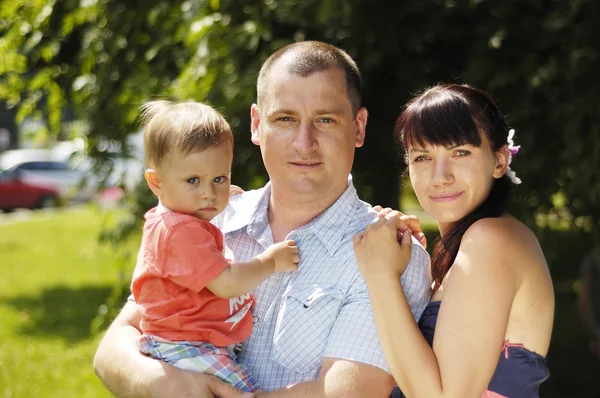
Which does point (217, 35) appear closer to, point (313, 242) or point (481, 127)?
point (313, 242)

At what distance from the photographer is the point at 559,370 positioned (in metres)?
7.08

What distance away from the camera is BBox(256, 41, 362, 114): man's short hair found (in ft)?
9.45

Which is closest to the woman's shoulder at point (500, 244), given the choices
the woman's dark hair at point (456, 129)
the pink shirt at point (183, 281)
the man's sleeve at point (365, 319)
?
the woman's dark hair at point (456, 129)

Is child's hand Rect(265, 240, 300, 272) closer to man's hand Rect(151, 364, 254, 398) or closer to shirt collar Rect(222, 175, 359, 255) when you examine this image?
shirt collar Rect(222, 175, 359, 255)

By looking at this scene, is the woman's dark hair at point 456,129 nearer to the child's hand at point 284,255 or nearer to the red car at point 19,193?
the child's hand at point 284,255

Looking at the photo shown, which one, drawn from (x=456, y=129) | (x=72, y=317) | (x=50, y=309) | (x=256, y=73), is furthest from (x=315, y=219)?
(x=50, y=309)

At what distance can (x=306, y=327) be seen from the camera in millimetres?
2639

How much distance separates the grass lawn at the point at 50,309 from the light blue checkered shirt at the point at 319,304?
9.33 feet

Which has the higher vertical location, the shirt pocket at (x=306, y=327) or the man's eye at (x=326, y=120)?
the man's eye at (x=326, y=120)

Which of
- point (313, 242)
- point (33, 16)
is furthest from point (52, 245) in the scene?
point (313, 242)

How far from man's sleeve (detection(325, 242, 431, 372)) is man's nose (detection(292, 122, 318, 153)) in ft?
1.67

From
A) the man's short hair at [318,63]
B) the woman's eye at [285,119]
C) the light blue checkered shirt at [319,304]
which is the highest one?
the man's short hair at [318,63]

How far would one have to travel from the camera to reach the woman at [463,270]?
2.29 m

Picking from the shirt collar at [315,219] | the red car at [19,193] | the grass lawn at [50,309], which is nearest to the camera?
the shirt collar at [315,219]
